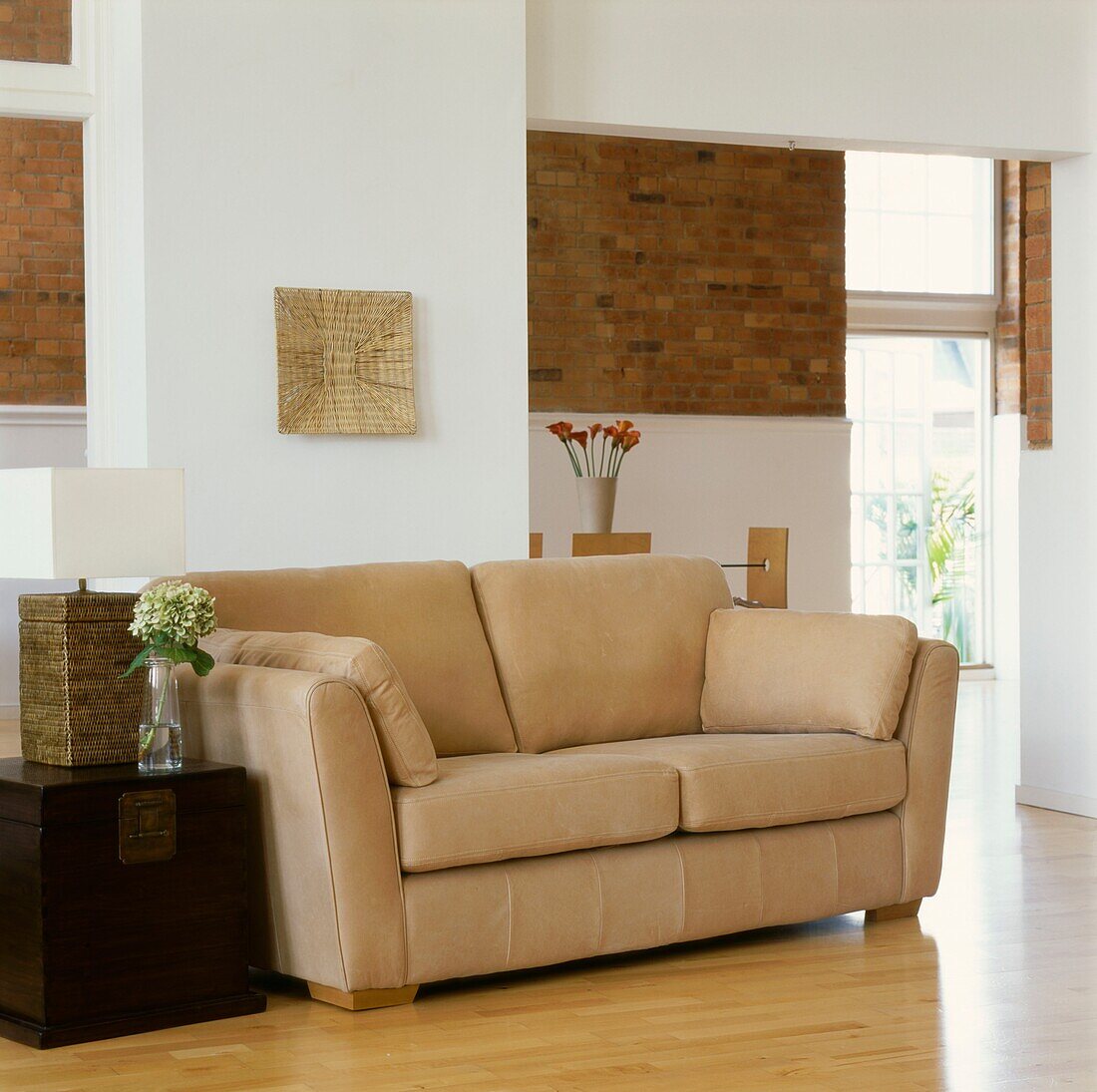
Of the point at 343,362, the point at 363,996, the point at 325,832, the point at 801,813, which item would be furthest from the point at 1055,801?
the point at 325,832

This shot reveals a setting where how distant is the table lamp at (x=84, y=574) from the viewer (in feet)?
11.1

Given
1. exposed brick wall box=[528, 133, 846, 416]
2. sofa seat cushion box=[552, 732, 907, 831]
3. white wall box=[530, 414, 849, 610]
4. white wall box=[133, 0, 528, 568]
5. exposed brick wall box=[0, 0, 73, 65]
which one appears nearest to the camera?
sofa seat cushion box=[552, 732, 907, 831]

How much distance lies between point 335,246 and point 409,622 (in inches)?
55.6

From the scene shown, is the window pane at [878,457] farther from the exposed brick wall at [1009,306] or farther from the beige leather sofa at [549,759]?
the beige leather sofa at [549,759]

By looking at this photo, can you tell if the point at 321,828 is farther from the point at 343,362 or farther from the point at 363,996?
the point at 343,362

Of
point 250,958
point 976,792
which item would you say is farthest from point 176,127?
point 976,792

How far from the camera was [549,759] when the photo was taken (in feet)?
12.5

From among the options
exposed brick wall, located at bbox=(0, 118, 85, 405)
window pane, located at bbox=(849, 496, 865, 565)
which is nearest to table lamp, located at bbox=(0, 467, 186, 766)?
exposed brick wall, located at bbox=(0, 118, 85, 405)

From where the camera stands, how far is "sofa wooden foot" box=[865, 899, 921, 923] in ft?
14.0

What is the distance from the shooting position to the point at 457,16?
202 inches

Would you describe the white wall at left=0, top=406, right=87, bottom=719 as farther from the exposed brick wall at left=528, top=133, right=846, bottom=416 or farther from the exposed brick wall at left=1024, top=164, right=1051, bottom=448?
the exposed brick wall at left=1024, top=164, right=1051, bottom=448

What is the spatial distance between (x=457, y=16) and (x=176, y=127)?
0.99 m

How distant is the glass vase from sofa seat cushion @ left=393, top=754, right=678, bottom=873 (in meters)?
0.49

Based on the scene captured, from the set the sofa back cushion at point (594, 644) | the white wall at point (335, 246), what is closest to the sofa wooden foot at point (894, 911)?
the sofa back cushion at point (594, 644)
